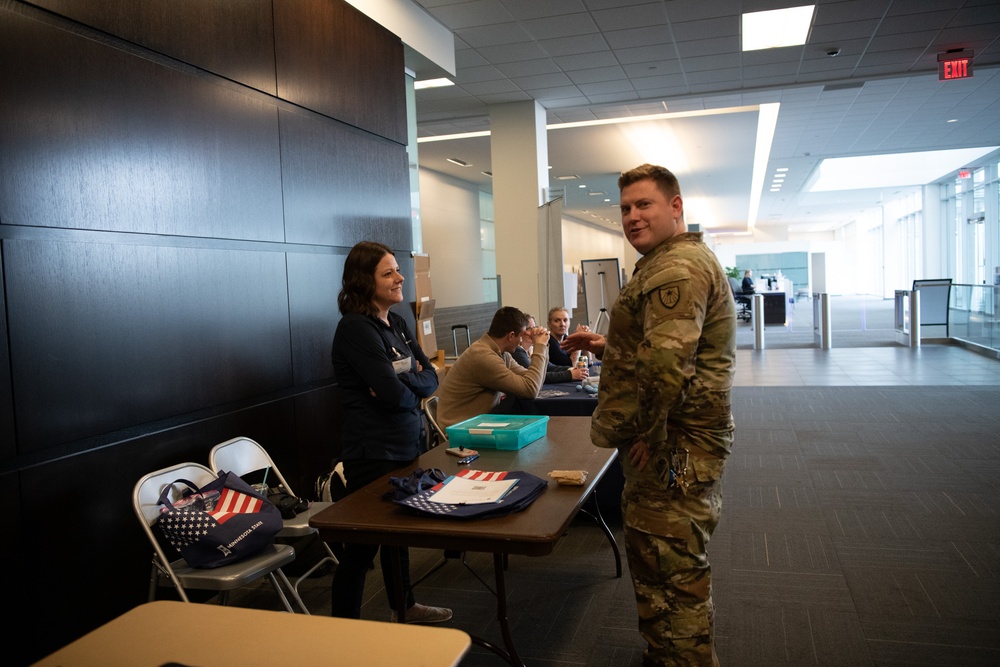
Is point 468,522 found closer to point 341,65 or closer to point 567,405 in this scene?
point 567,405

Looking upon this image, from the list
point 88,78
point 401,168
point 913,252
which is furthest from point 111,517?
point 913,252

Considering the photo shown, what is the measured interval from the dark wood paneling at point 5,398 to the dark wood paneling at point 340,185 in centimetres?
162

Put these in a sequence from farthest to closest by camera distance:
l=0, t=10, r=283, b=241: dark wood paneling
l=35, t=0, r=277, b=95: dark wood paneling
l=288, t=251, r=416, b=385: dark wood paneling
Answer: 1. l=288, t=251, r=416, b=385: dark wood paneling
2. l=35, t=0, r=277, b=95: dark wood paneling
3. l=0, t=10, r=283, b=241: dark wood paneling

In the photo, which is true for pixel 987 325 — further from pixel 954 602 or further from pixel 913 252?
pixel 913 252

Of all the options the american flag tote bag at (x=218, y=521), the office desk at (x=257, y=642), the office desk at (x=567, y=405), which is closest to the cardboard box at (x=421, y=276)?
the office desk at (x=567, y=405)

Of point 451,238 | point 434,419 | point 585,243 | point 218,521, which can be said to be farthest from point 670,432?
point 585,243

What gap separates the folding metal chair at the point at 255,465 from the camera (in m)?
3.11

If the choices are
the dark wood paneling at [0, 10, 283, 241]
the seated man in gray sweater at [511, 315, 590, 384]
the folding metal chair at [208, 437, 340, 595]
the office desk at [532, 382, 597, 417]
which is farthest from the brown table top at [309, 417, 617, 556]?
the seated man in gray sweater at [511, 315, 590, 384]

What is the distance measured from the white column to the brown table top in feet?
21.2

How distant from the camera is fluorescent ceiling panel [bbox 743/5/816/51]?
6.32 metres

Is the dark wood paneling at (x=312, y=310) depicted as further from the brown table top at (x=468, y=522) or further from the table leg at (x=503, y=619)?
the table leg at (x=503, y=619)

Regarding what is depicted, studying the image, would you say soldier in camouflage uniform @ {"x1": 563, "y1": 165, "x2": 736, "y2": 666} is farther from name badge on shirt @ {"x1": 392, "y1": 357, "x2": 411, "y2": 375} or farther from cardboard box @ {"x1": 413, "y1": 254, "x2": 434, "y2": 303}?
cardboard box @ {"x1": 413, "y1": 254, "x2": 434, "y2": 303}

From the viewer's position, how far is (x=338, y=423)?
421 cm

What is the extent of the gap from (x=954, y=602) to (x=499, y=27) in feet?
18.0
